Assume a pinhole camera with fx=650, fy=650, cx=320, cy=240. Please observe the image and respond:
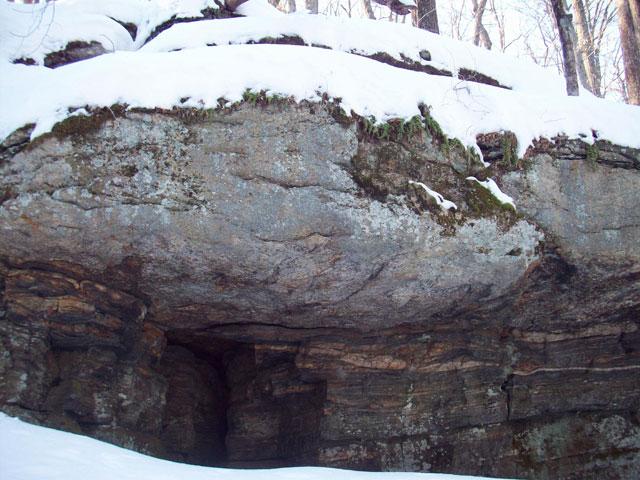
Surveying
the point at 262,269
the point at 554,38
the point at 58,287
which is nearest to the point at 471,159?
the point at 262,269

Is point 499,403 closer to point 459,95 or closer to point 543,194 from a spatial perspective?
point 543,194

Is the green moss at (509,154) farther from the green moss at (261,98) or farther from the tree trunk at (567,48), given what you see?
the green moss at (261,98)

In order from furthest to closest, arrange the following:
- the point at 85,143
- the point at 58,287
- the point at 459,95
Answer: the point at 459,95 → the point at 58,287 → the point at 85,143

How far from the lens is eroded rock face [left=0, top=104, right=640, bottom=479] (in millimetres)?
6203

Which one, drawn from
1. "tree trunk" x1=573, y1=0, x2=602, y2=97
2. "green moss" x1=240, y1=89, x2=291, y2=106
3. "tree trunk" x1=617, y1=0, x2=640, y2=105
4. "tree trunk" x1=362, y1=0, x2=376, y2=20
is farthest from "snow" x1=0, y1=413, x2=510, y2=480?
"tree trunk" x1=362, y1=0, x2=376, y2=20

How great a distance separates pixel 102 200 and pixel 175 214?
696 mm

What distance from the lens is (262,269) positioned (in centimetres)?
646

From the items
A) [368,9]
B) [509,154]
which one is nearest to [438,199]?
[509,154]

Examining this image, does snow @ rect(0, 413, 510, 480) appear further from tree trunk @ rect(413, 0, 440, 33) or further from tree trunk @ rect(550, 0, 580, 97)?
tree trunk @ rect(413, 0, 440, 33)

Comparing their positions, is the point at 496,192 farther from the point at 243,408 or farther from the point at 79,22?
the point at 79,22

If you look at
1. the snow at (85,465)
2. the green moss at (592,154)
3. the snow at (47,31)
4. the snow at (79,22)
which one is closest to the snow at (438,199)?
the green moss at (592,154)

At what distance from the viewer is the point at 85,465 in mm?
4410

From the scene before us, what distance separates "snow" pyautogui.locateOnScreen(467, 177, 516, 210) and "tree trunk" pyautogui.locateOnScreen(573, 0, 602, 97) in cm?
1137

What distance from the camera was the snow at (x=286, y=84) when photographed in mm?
6312
